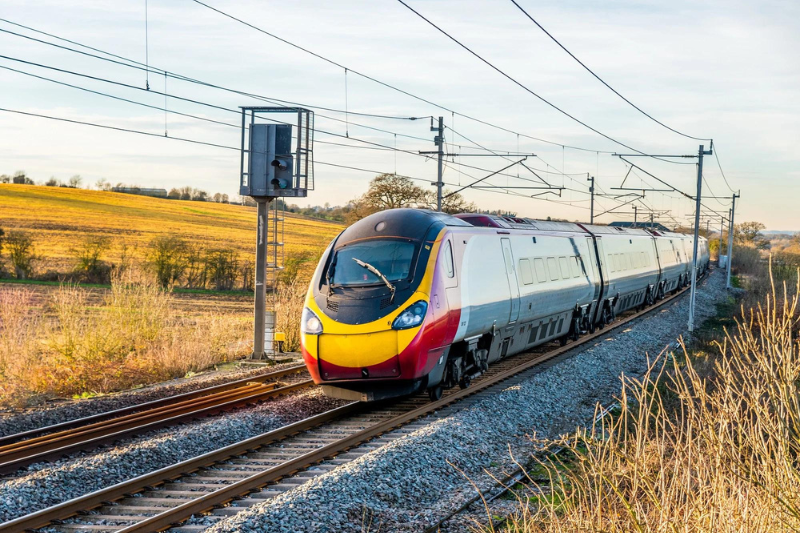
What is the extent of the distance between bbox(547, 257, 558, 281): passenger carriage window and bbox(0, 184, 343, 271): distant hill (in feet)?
96.1

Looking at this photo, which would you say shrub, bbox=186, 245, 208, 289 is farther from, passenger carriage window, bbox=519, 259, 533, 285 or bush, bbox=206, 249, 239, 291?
passenger carriage window, bbox=519, 259, 533, 285

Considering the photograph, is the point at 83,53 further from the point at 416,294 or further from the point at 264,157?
the point at 416,294

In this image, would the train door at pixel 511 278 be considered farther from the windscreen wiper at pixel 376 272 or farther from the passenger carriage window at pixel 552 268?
the windscreen wiper at pixel 376 272

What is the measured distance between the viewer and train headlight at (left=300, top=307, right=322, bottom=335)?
1209 cm

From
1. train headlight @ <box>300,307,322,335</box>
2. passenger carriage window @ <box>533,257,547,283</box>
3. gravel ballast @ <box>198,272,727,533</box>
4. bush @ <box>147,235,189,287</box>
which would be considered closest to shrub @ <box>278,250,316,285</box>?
bush @ <box>147,235,189,287</box>

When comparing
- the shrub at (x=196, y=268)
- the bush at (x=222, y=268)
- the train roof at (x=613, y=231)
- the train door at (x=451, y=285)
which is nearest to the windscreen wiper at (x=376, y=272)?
the train door at (x=451, y=285)

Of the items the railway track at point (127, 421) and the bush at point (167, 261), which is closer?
the railway track at point (127, 421)

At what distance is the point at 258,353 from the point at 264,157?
4601 millimetres

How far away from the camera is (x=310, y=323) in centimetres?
1225

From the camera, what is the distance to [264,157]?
18375mm

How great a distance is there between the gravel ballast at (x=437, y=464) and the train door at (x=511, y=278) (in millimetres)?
1320

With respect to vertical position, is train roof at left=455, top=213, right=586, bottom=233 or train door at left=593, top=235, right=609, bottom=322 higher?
train roof at left=455, top=213, right=586, bottom=233

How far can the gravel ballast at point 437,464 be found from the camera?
754cm

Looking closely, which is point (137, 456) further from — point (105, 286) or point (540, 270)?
point (105, 286)
